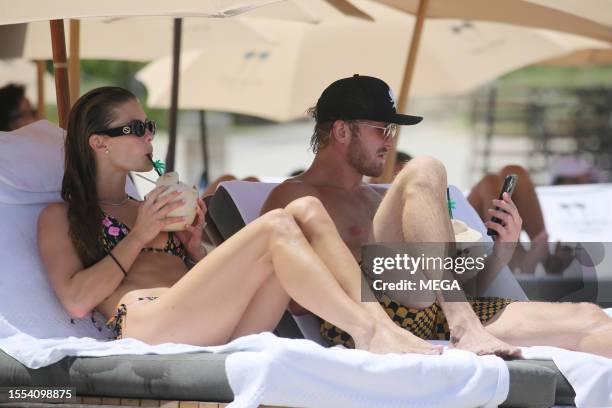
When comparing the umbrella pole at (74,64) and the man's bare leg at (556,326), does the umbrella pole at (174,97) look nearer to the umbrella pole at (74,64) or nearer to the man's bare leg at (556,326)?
the umbrella pole at (74,64)

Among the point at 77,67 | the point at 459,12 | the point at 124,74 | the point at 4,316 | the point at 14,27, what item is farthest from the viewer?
the point at 124,74

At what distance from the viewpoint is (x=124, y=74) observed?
2378cm

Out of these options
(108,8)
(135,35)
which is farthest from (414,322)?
(135,35)

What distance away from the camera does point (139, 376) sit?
3420 millimetres

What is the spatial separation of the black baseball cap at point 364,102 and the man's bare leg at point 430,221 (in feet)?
1.35

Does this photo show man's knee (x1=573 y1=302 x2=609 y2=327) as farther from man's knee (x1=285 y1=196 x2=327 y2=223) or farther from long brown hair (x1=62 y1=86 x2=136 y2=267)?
long brown hair (x1=62 y1=86 x2=136 y2=267)

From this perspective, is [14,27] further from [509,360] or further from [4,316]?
[509,360]

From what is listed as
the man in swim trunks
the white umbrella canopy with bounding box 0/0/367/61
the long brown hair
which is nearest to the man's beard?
the man in swim trunks

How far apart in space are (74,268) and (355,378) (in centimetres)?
122

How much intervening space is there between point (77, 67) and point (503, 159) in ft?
53.2

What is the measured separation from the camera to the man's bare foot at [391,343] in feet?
11.1

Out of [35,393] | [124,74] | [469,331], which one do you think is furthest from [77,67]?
[124,74]

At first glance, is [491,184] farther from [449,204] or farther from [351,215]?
[351,215]

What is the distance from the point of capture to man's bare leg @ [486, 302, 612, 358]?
3.83 meters
